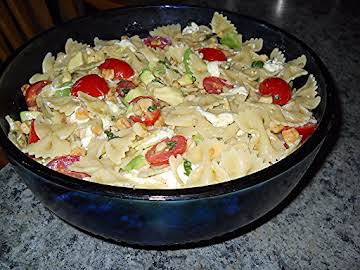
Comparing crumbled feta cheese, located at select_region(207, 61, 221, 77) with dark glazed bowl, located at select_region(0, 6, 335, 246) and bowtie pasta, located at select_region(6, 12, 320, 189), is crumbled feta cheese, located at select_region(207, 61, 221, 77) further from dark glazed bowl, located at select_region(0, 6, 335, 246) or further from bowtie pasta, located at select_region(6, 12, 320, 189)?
dark glazed bowl, located at select_region(0, 6, 335, 246)

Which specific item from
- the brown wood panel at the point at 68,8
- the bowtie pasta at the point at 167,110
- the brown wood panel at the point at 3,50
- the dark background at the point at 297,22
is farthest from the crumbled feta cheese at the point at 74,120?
the brown wood panel at the point at 68,8

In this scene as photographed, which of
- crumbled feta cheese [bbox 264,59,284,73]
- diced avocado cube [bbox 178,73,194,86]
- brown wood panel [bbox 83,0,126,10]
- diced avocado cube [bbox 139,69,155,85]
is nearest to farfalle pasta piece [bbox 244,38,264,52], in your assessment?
crumbled feta cheese [bbox 264,59,284,73]

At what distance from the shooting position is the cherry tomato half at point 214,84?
1.45m

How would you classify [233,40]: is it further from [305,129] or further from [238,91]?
[305,129]

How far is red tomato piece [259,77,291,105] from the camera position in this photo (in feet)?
4.80

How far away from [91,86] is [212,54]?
0.48 meters

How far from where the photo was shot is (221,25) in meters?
1.72

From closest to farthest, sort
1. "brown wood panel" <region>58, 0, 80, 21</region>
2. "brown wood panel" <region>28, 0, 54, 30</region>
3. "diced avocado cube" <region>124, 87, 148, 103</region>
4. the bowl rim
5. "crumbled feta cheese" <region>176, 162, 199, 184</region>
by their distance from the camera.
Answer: the bowl rim < "crumbled feta cheese" <region>176, 162, 199, 184</region> < "diced avocado cube" <region>124, 87, 148, 103</region> < "brown wood panel" <region>28, 0, 54, 30</region> < "brown wood panel" <region>58, 0, 80, 21</region>

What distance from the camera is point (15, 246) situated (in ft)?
4.46

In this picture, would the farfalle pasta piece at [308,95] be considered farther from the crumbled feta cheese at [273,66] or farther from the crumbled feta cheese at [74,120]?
the crumbled feta cheese at [74,120]

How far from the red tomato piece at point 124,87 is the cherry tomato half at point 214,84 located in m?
0.25

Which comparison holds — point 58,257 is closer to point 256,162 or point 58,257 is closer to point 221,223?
point 221,223

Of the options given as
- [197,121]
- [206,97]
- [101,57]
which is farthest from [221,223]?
[101,57]

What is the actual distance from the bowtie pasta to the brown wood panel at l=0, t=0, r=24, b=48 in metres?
0.77
